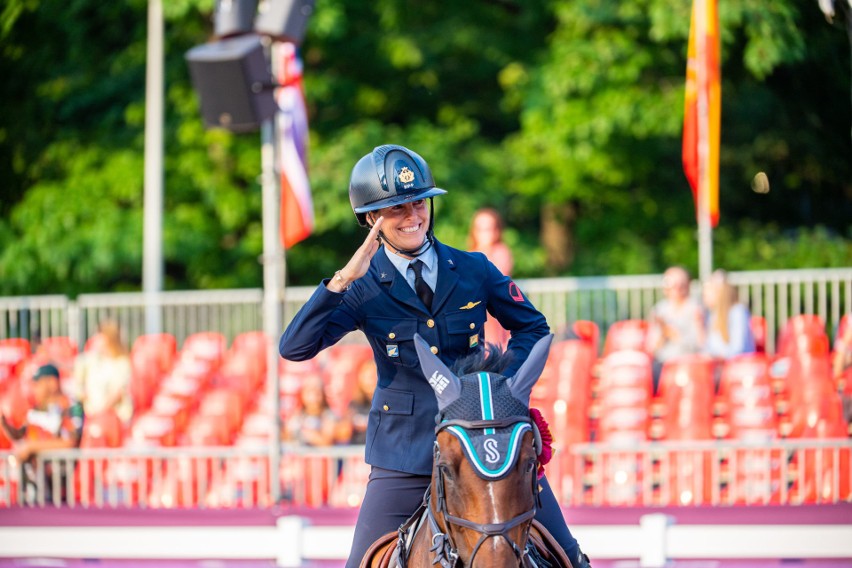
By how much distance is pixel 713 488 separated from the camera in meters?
8.74

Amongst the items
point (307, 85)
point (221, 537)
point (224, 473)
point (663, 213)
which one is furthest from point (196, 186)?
point (221, 537)

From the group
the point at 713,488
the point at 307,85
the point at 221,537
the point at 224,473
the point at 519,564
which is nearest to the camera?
the point at 519,564

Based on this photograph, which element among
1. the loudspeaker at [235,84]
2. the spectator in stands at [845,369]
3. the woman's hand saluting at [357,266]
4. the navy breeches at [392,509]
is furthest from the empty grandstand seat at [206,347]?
the woman's hand saluting at [357,266]

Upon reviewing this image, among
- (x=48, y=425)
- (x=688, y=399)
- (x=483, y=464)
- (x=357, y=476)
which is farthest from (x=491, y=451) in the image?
(x=48, y=425)

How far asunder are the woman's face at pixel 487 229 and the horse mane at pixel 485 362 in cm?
537

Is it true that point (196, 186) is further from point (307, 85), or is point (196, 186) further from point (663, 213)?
point (663, 213)

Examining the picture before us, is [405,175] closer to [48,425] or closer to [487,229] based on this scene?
[487,229]

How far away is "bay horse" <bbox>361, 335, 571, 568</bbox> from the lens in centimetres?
358

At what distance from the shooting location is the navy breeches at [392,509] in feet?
14.5

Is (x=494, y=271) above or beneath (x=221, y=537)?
above

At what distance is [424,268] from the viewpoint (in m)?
4.43

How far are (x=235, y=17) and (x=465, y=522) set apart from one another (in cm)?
711

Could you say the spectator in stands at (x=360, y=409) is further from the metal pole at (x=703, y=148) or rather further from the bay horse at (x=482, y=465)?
the bay horse at (x=482, y=465)

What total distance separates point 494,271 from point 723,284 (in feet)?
20.5
